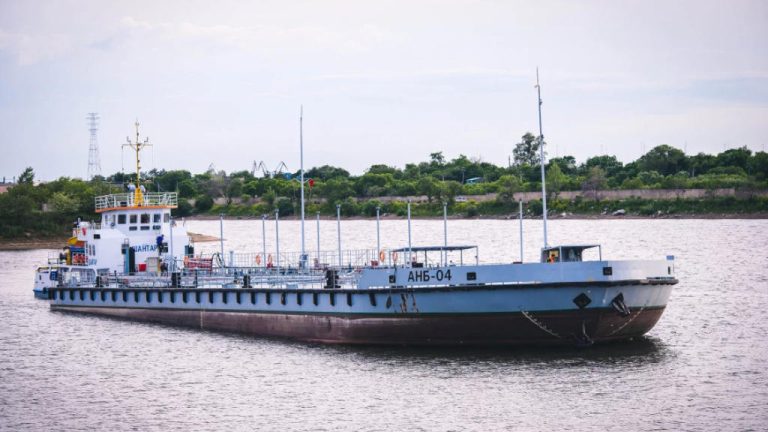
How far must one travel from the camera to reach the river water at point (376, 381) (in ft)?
107

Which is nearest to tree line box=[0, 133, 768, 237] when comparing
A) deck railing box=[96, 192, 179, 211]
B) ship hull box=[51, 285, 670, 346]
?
deck railing box=[96, 192, 179, 211]

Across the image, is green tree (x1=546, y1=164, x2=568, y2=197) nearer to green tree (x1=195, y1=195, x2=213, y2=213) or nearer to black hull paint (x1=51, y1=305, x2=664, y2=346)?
green tree (x1=195, y1=195, x2=213, y2=213)

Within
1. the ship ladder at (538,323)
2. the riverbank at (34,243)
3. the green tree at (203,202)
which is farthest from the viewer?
the green tree at (203,202)

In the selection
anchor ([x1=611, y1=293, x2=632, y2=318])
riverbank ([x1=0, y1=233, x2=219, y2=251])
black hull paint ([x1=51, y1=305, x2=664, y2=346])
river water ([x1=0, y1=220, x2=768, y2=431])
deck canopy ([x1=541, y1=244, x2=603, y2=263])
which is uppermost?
riverbank ([x1=0, y1=233, x2=219, y2=251])

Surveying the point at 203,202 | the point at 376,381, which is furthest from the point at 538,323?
the point at 203,202

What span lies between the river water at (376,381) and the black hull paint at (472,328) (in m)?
0.55

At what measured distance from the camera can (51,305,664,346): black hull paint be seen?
3934 centimetres

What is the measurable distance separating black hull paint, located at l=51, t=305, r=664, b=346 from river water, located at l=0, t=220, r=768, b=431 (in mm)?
550

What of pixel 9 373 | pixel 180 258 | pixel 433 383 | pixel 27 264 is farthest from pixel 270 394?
pixel 27 264

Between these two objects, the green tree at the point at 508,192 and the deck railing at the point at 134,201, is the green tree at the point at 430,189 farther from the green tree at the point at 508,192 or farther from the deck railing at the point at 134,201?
the deck railing at the point at 134,201

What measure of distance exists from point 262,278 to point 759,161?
125 metres

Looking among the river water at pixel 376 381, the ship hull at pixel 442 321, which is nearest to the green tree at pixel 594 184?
the river water at pixel 376 381

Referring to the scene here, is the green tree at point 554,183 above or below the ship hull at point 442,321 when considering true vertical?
above

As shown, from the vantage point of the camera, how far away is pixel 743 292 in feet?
201
